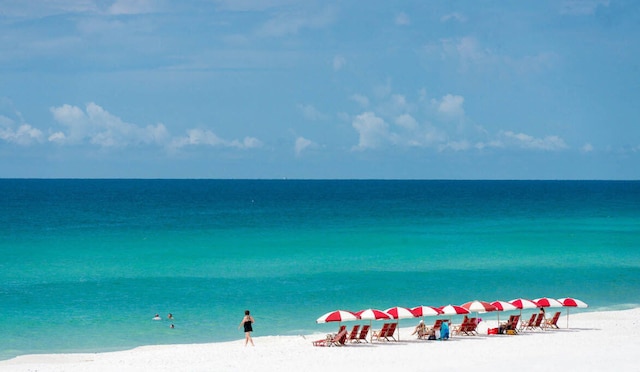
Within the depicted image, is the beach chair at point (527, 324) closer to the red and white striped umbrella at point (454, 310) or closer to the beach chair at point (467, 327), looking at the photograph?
the beach chair at point (467, 327)

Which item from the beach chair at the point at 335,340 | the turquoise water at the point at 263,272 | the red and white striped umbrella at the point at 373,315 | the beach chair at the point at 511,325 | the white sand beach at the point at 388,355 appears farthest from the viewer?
the turquoise water at the point at 263,272

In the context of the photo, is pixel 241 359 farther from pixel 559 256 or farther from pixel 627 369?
pixel 559 256

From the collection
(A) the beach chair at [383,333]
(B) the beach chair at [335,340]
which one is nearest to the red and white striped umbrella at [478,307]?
(A) the beach chair at [383,333]

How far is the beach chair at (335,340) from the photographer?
25573 mm

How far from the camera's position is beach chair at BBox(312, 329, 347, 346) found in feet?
83.9

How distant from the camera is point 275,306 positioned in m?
34.8

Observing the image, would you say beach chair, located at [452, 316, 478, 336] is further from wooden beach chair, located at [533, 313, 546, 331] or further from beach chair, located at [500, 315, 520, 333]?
wooden beach chair, located at [533, 313, 546, 331]

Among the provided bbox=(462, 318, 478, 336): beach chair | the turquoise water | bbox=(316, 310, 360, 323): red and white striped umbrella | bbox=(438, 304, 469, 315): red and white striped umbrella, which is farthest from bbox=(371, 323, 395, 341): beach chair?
the turquoise water

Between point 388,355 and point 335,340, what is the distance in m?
2.30

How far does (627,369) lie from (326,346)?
29.1 ft

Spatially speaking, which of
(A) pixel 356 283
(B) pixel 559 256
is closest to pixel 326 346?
(A) pixel 356 283

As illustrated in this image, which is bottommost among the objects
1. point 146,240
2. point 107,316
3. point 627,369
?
point 627,369

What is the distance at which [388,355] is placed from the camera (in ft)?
78.2

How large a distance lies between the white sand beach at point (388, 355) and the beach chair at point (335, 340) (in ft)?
1.05
